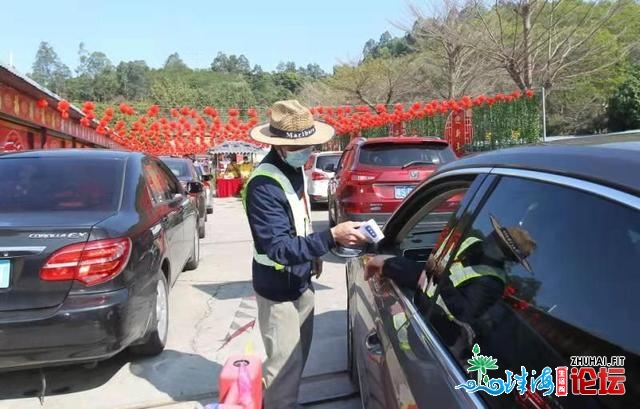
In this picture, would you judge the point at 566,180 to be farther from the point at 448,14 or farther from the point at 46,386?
the point at 448,14

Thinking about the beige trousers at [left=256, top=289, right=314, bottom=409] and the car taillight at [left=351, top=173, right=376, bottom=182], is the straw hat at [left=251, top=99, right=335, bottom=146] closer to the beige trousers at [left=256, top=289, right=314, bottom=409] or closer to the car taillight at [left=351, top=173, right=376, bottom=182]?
the beige trousers at [left=256, top=289, right=314, bottom=409]

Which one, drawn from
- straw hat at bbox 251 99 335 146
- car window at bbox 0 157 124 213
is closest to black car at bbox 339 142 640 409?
straw hat at bbox 251 99 335 146

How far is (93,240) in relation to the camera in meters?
3.21

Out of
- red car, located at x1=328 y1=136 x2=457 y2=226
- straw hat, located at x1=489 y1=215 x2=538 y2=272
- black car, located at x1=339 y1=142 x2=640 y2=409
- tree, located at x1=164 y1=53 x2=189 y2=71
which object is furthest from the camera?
tree, located at x1=164 y1=53 x2=189 y2=71

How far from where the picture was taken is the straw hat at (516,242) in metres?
1.41

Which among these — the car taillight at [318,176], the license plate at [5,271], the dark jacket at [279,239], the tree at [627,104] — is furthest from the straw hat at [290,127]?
the tree at [627,104]

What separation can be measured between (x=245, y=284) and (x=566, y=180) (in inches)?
220

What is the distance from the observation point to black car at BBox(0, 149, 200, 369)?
3104 mm

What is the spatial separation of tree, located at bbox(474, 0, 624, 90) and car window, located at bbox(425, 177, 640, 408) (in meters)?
21.8

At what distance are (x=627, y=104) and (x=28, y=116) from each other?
29.9 meters

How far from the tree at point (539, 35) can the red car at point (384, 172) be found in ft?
53.8

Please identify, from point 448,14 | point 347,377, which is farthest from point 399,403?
point 448,14

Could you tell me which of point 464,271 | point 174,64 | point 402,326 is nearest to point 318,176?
point 402,326

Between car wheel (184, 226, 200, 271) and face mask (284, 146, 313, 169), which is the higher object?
face mask (284, 146, 313, 169)
